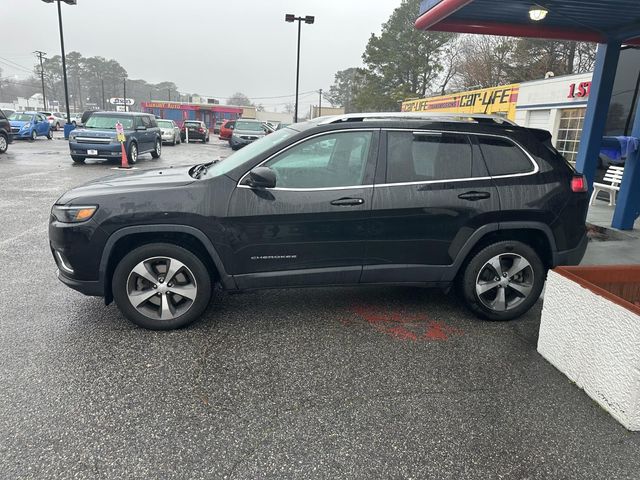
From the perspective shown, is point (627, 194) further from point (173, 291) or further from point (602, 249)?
point (173, 291)

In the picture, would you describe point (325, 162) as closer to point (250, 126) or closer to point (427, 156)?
point (427, 156)

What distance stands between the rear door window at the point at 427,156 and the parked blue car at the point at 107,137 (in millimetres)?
13026

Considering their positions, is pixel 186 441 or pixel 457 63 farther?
pixel 457 63

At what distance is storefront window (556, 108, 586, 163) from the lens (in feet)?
46.5

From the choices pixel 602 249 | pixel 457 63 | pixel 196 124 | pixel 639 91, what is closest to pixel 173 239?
pixel 602 249

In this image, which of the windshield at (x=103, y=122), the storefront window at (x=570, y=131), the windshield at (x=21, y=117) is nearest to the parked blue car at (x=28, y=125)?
the windshield at (x=21, y=117)

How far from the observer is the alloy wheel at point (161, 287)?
11.9ft

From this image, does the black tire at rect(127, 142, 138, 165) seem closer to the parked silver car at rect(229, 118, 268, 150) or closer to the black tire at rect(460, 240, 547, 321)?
the parked silver car at rect(229, 118, 268, 150)

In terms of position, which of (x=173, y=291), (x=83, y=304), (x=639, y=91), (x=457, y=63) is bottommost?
(x=83, y=304)

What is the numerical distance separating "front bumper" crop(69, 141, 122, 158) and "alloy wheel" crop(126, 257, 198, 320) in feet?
40.8

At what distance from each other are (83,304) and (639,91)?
11185mm

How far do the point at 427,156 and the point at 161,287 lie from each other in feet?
8.04

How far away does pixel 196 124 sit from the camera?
32.8 metres

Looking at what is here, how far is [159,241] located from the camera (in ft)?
12.1
